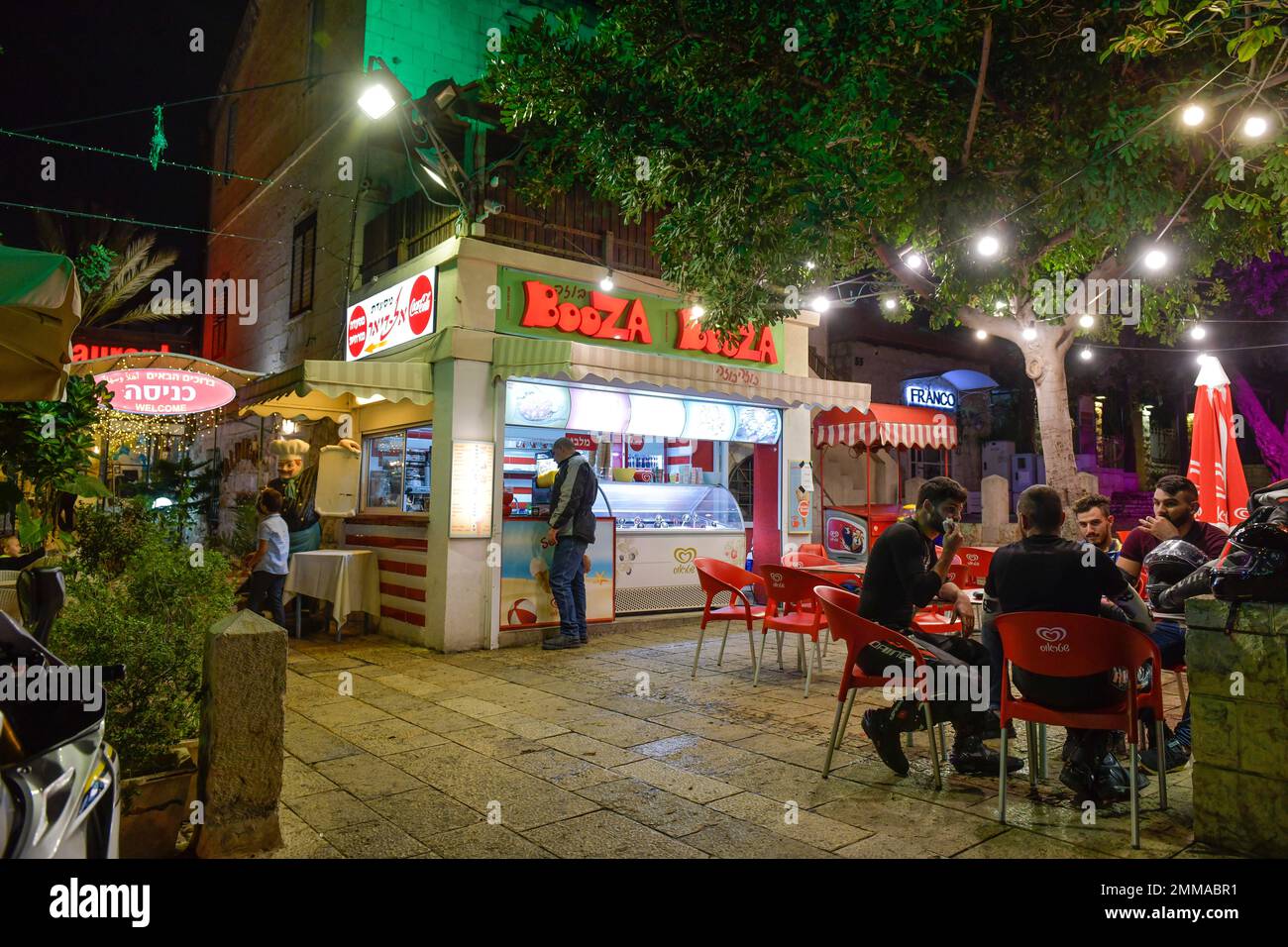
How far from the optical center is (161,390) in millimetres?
8594

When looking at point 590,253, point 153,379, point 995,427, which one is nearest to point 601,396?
point 590,253

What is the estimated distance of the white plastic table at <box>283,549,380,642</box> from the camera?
8.96 metres

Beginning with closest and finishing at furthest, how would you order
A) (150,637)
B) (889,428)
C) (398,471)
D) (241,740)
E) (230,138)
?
(241,740) < (150,637) < (398,471) < (889,428) < (230,138)

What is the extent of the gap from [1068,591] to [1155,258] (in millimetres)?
7302

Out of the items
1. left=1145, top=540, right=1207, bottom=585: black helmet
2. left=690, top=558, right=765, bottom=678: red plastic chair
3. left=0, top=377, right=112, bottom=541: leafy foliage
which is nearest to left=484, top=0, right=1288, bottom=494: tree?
left=690, top=558, right=765, bottom=678: red plastic chair

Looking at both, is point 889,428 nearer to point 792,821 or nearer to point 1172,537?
point 1172,537

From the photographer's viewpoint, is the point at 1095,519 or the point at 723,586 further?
the point at 723,586

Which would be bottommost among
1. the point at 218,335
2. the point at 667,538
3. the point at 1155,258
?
the point at 667,538

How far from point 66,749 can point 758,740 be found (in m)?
3.98

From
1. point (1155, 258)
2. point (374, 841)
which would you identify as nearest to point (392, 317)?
point (374, 841)

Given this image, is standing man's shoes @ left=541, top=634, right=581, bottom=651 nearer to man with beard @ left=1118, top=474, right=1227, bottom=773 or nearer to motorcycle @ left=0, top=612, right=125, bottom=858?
man with beard @ left=1118, top=474, right=1227, bottom=773

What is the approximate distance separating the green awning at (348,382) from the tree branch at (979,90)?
19.1 feet

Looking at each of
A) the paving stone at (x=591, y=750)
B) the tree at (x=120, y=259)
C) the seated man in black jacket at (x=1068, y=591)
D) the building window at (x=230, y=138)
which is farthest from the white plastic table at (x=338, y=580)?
the building window at (x=230, y=138)

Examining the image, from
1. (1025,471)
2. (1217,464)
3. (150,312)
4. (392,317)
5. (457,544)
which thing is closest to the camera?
(1217,464)
